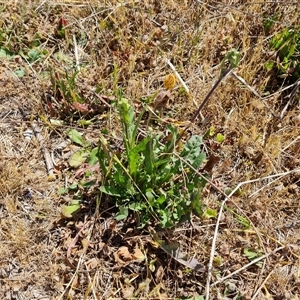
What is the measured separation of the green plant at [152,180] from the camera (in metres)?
1.85

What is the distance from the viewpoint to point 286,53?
2.40 meters

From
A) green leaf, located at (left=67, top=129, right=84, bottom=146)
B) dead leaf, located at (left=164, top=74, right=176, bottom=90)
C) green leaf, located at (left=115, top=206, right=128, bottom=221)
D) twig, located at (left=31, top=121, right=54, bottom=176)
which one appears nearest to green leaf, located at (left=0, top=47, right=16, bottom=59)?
twig, located at (left=31, top=121, right=54, bottom=176)

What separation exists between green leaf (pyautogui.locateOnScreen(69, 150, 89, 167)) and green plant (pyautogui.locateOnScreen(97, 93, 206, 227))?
0.19 m

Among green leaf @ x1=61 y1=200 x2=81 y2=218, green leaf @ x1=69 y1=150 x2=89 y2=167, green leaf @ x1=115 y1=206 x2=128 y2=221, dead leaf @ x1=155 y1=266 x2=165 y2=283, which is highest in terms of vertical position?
green leaf @ x1=69 y1=150 x2=89 y2=167

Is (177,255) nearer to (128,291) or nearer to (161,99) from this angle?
(128,291)

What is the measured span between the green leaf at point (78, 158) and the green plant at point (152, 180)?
7.6 inches

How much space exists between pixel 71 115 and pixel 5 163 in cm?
39

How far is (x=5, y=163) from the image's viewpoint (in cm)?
205

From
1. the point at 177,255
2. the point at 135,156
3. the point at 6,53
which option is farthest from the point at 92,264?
the point at 6,53

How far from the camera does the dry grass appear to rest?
1.89m

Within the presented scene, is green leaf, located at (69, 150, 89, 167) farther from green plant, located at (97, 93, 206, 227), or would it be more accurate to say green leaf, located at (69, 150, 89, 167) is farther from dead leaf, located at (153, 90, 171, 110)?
dead leaf, located at (153, 90, 171, 110)

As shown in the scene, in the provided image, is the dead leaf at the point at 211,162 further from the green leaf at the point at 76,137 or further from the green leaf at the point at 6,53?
the green leaf at the point at 6,53

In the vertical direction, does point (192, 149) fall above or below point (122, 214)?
above

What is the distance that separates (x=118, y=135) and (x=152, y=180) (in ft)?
1.22
